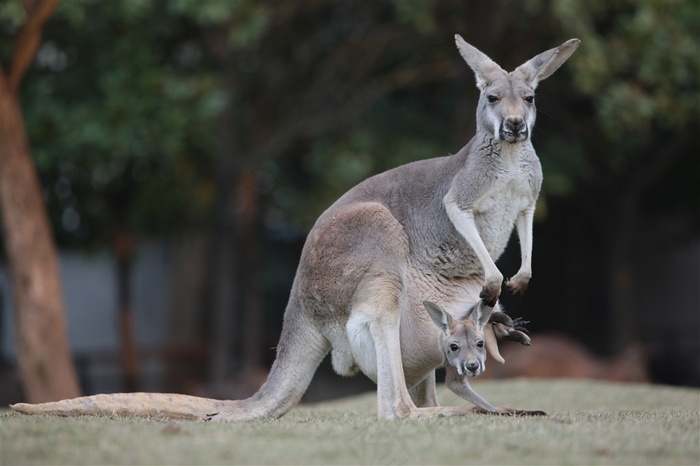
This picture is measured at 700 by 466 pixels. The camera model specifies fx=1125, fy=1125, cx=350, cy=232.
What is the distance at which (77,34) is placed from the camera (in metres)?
14.6

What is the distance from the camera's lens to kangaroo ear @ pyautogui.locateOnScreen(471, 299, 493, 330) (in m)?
6.39

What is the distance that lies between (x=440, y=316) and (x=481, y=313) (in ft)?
0.84

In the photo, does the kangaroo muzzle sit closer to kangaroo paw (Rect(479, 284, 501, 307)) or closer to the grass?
kangaroo paw (Rect(479, 284, 501, 307))

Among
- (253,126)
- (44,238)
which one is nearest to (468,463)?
(44,238)

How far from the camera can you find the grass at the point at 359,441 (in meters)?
4.64

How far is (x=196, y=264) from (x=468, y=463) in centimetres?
1567

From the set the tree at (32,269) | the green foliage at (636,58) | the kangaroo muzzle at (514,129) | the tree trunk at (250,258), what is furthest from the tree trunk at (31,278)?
the kangaroo muzzle at (514,129)

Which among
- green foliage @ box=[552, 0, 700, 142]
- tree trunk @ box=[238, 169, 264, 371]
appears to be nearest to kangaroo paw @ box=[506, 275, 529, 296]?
green foliage @ box=[552, 0, 700, 142]

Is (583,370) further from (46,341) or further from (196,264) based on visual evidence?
(196,264)

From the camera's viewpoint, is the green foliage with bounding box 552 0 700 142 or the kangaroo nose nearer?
the kangaroo nose

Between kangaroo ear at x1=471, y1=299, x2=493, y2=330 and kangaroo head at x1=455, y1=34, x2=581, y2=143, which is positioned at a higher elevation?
kangaroo head at x1=455, y1=34, x2=581, y2=143

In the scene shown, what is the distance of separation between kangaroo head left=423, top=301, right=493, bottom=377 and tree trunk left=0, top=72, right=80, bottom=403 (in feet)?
21.8

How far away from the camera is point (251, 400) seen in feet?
21.1

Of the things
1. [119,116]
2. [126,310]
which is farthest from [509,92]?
[126,310]
